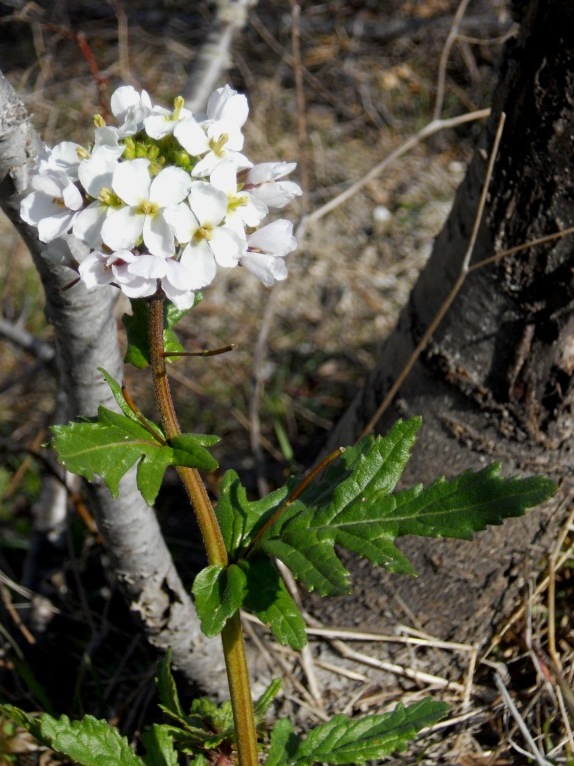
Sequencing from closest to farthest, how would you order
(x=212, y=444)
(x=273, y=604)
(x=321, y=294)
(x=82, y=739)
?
(x=212, y=444)
(x=273, y=604)
(x=82, y=739)
(x=321, y=294)

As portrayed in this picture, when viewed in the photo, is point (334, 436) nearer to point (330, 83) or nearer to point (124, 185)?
point (124, 185)

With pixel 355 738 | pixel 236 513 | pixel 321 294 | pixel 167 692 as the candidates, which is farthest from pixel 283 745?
pixel 321 294

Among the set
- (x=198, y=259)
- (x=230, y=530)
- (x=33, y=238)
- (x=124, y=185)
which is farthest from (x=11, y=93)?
(x=230, y=530)

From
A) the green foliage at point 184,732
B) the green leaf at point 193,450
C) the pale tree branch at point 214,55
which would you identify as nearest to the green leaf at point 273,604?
the green leaf at point 193,450

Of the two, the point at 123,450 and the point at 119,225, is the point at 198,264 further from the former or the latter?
the point at 123,450

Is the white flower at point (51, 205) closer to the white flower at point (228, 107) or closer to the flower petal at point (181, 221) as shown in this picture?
the flower petal at point (181, 221)

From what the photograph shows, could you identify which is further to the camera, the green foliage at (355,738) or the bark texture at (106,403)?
the green foliage at (355,738)
